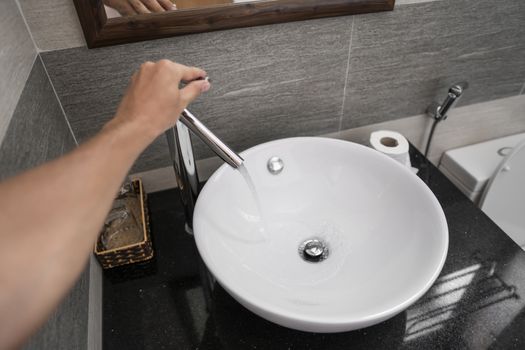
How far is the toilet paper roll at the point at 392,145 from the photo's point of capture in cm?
96

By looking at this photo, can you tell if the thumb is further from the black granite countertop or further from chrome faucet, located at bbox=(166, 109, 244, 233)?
the black granite countertop

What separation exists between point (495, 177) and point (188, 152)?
98 centimetres

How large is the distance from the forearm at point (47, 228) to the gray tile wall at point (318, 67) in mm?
533

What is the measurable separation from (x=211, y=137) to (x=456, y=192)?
2.31 feet

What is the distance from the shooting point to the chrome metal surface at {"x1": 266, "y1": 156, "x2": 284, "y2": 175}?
0.93 metres

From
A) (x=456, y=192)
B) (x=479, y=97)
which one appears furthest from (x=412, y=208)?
(x=479, y=97)

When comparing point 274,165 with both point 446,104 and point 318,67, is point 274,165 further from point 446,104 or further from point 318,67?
point 446,104

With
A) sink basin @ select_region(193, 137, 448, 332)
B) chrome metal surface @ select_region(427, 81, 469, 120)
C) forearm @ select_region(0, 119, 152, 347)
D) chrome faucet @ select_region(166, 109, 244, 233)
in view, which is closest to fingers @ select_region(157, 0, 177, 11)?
chrome faucet @ select_region(166, 109, 244, 233)

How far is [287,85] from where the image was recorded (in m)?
0.96

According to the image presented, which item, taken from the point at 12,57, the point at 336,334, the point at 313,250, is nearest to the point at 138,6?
the point at 12,57

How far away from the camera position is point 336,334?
711mm

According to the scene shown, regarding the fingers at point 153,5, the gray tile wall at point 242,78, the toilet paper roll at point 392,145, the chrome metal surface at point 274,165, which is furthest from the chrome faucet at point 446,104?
the fingers at point 153,5

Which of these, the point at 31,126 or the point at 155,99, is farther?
the point at 31,126

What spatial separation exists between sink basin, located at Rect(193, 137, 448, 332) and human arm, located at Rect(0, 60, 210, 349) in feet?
1.10
